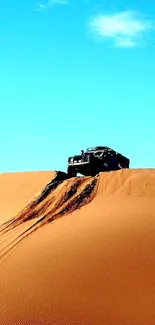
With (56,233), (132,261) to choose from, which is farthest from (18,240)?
(132,261)

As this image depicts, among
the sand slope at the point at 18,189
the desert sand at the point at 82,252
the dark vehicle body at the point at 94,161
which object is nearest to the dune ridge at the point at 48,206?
the desert sand at the point at 82,252

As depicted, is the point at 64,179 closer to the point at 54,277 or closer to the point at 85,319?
the point at 54,277

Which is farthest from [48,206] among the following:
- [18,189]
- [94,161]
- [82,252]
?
[94,161]

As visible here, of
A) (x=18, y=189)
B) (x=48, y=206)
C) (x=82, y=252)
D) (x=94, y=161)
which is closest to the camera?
(x=82, y=252)

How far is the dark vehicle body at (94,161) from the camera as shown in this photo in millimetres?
26391

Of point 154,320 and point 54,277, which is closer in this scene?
point 154,320

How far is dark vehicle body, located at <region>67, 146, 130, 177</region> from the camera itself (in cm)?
2639

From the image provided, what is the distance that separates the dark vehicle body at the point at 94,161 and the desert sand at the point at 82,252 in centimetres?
484

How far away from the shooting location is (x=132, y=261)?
1452 cm

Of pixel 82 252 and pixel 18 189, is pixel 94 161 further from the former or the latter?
pixel 82 252

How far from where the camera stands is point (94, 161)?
26.6 metres

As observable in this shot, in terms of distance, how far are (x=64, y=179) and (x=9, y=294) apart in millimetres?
8933

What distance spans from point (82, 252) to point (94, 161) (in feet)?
38.3

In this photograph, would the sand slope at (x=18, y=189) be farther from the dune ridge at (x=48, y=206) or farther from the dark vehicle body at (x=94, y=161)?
the dark vehicle body at (x=94, y=161)
